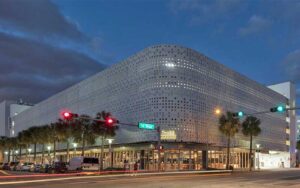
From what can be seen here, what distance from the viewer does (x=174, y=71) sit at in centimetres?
7869

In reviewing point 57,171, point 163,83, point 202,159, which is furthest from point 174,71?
point 57,171

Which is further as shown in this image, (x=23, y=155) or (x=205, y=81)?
(x=23, y=155)

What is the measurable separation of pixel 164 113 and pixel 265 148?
1986 inches

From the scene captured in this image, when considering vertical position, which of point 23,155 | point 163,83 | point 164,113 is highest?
point 163,83

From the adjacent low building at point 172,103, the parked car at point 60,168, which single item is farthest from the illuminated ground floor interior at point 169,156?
the parked car at point 60,168

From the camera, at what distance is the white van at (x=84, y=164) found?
6350 centimetres

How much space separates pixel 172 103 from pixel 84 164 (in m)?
21.2

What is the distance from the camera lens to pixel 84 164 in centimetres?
6356

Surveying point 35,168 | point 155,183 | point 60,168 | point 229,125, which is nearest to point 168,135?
point 229,125

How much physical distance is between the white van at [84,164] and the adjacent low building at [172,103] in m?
15.3

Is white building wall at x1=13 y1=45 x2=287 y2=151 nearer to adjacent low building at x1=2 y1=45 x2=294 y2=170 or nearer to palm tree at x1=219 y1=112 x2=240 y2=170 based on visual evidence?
adjacent low building at x1=2 y1=45 x2=294 y2=170

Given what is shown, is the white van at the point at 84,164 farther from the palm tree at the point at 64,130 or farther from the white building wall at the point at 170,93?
the palm tree at the point at 64,130

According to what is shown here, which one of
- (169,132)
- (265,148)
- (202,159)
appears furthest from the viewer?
(265,148)

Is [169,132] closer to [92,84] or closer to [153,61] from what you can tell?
[153,61]
